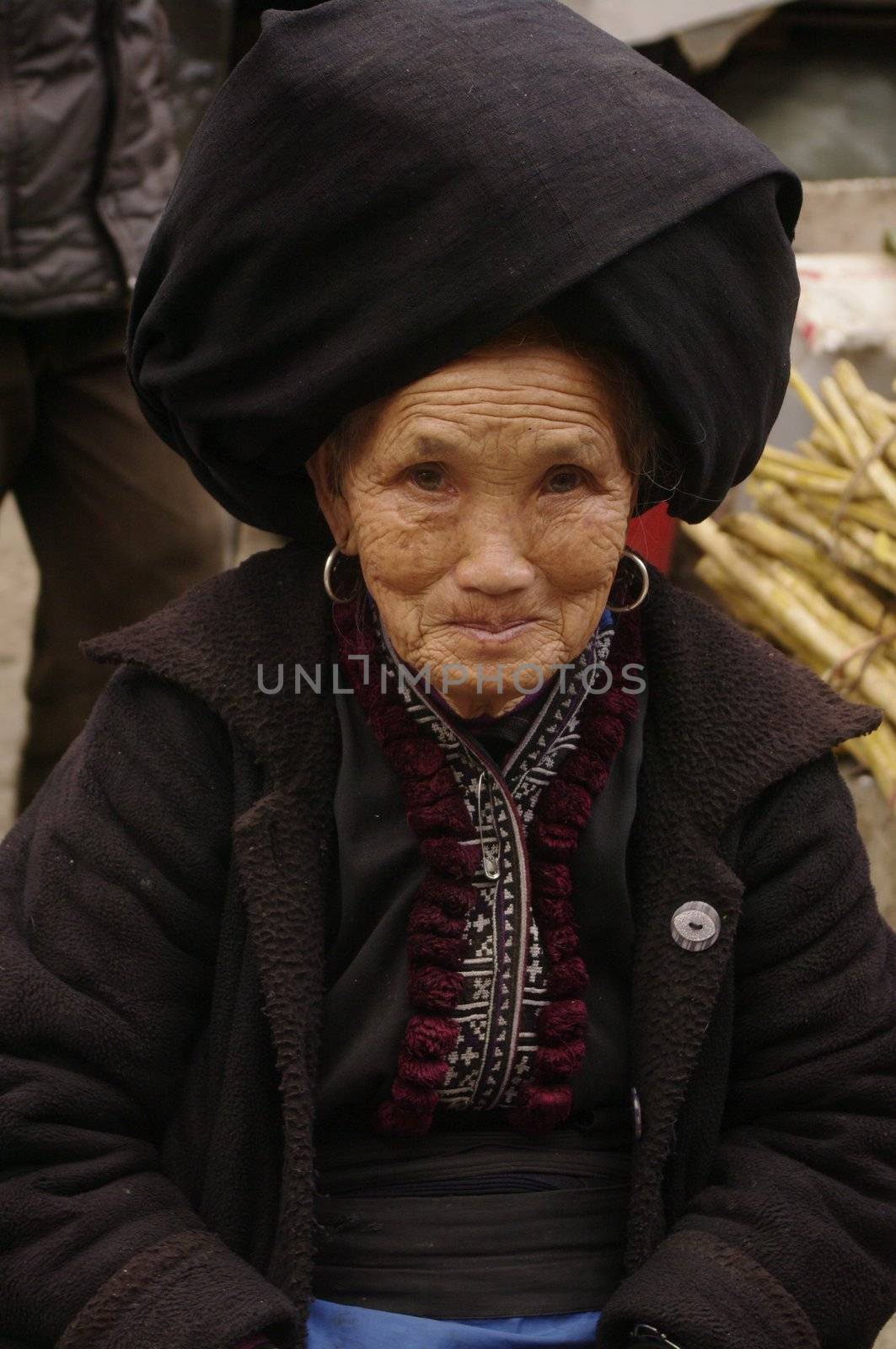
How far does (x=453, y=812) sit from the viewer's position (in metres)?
1.72

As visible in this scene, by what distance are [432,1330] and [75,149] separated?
7.61 ft

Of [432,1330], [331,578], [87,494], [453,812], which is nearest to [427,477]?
[331,578]

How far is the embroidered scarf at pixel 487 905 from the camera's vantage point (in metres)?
1.70

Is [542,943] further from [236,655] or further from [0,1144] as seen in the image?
[0,1144]

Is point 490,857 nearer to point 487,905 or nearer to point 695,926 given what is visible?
point 487,905

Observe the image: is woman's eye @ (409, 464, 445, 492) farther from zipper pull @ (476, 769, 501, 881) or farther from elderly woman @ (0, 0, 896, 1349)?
zipper pull @ (476, 769, 501, 881)

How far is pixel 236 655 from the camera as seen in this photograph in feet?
5.71

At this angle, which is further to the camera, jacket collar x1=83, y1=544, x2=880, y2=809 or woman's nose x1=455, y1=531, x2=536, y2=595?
jacket collar x1=83, y1=544, x2=880, y2=809

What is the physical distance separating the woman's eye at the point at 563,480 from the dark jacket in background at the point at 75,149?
1730 mm

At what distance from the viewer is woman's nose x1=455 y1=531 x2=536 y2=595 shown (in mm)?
1561

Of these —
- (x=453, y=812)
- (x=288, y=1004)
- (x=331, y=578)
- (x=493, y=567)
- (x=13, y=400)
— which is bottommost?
(x=13, y=400)

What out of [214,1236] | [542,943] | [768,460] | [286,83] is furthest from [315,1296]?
[768,460]

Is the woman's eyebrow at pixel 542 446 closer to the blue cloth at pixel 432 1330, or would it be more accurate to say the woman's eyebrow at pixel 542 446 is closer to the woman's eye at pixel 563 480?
the woman's eye at pixel 563 480

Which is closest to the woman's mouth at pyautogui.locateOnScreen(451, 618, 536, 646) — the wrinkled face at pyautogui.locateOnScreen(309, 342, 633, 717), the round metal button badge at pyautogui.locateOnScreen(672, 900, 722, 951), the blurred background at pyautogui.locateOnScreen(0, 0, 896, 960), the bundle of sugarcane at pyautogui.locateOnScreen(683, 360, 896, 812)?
the wrinkled face at pyautogui.locateOnScreen(309, 342, 633, 717)
